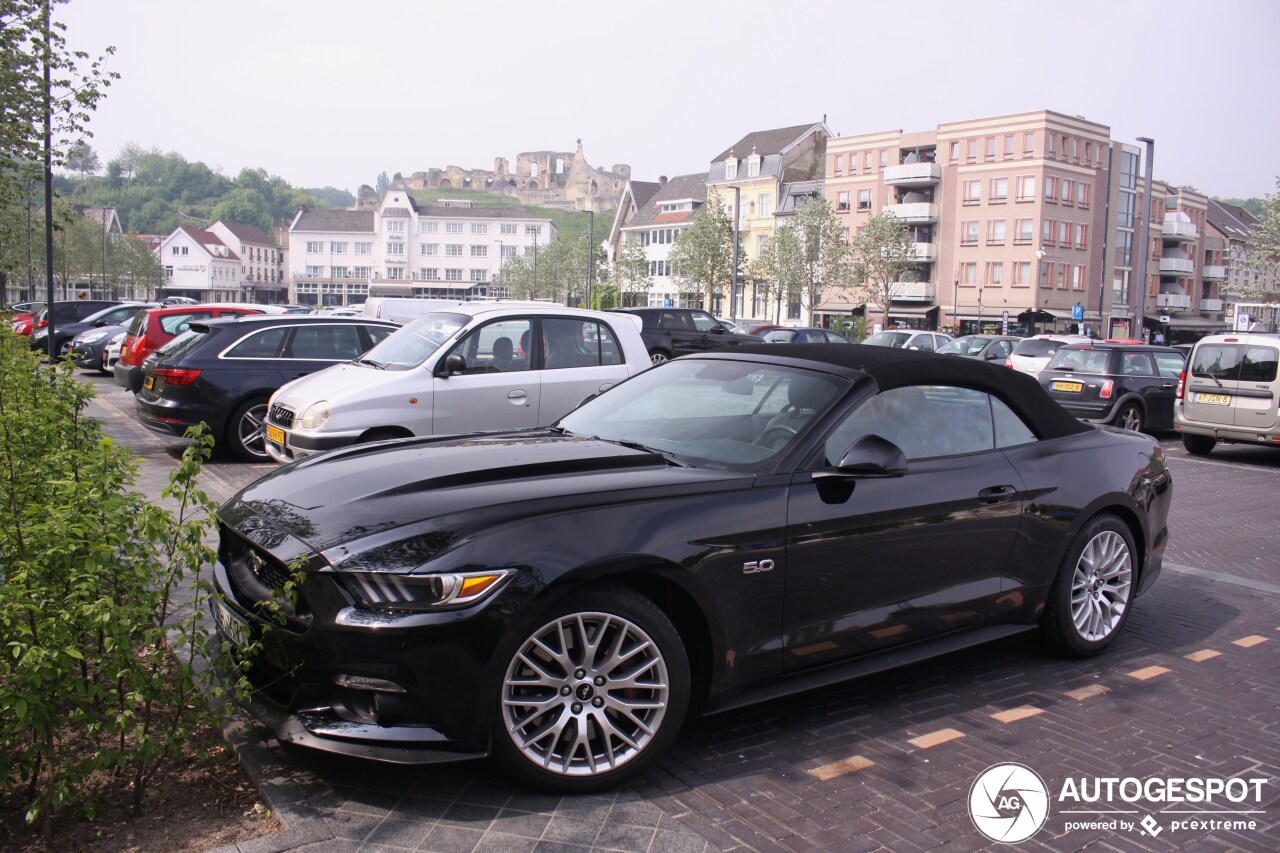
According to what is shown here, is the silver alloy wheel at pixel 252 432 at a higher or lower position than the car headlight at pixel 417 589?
lower

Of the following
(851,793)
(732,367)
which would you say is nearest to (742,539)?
(851,793)

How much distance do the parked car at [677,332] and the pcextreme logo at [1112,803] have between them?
21.9 metres

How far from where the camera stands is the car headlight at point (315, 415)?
364 inches

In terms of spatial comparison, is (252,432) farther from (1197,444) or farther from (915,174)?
(915,174)

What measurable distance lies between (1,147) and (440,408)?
11.1 meters

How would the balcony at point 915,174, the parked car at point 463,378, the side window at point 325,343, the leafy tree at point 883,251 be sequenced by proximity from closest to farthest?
the parked car at point 463,378 → the side window at point 325,343 → the leafy tree at point 883,251 → the balcony at point 915,174

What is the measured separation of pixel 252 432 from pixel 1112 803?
34.1 ft

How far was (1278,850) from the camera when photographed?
364 cm

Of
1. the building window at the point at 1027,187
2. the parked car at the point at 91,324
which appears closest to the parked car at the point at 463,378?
the parked car at the point at 91,324

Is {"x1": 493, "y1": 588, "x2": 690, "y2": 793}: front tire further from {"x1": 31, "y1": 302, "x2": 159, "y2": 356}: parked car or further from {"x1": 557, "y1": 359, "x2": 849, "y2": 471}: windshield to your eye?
{"x1": 31, "y1": 302, "x2": 159, "y2": 356}: parked car

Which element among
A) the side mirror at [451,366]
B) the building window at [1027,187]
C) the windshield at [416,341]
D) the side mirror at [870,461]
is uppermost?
the building window at [1027,187]

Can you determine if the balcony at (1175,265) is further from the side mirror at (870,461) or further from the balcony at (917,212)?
the side mirror at (870,461)

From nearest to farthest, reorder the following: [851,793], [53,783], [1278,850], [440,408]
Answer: [53,783] → [1278,850] → [851,793] → [440,408]

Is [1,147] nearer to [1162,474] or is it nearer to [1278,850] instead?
[1162,474]
